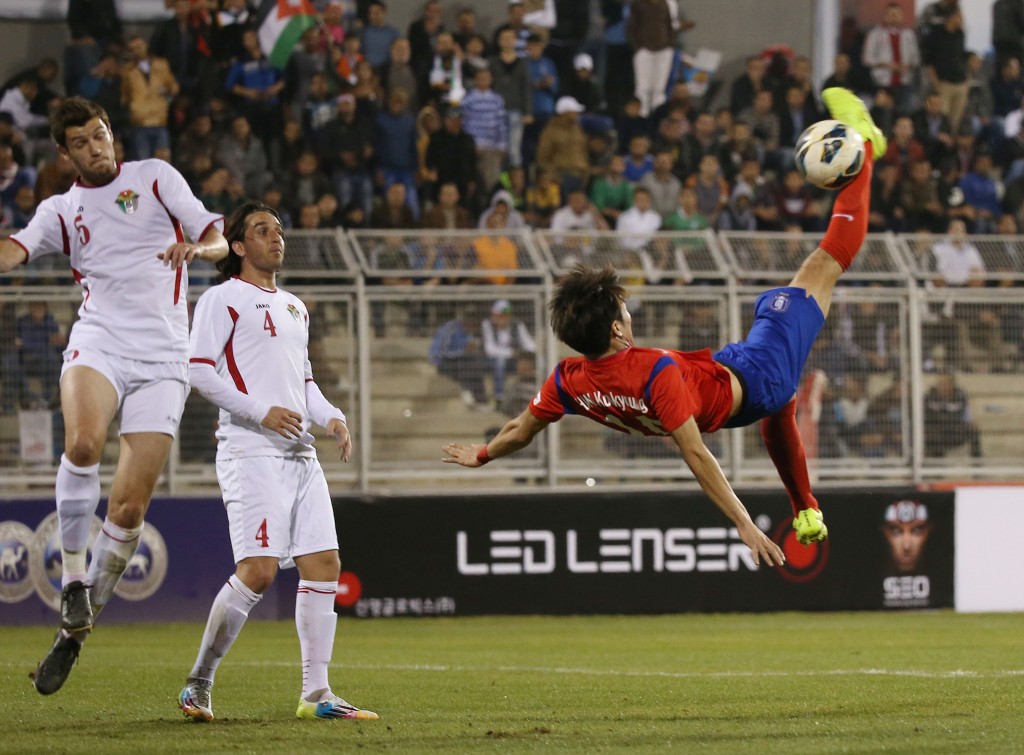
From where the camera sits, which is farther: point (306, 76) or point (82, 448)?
point (306, 76)

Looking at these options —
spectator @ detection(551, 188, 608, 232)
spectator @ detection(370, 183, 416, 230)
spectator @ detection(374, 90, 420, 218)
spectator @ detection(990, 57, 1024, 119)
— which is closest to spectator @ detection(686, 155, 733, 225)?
spectator @ detection(551, 188, 608, 232)

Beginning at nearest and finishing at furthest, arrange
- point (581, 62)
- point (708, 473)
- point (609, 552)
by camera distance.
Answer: point (708, 473)
point (609, 552)
point (581, 62)

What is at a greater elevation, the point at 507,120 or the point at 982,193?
the point at 507,120

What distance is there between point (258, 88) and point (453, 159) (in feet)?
8.35

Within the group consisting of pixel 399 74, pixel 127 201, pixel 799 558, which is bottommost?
pixel 799 558

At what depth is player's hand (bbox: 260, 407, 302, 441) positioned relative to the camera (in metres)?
Result: 7.26

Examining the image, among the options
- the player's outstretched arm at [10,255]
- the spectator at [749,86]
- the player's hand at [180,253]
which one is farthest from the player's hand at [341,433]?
the spectator at [749,86]

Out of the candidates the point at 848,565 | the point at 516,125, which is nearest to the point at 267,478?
the point at 848,565

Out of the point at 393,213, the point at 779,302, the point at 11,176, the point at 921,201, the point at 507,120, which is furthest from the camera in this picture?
the point at 921,201

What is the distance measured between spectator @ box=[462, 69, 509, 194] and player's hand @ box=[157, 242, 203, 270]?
1140 cm

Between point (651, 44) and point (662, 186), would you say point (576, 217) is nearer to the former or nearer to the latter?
point (662, 186)

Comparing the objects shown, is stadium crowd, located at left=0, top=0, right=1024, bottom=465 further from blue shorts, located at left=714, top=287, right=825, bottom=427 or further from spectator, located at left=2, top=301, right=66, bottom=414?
blue shorts, located at left=714, top=287, right=825, bottom=427

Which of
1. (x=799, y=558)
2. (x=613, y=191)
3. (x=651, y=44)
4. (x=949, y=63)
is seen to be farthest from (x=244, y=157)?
(x=949, y=63)

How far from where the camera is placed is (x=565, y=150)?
62.1 ft
